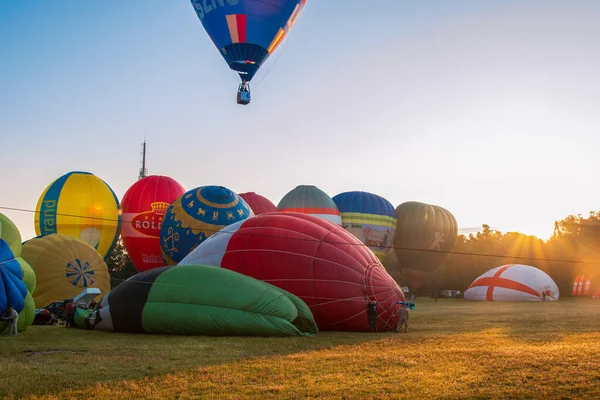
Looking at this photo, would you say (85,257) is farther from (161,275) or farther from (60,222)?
(161,275)

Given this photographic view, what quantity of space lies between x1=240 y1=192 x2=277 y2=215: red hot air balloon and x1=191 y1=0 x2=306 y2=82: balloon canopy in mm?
8580

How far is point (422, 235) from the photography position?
33531 millimetres

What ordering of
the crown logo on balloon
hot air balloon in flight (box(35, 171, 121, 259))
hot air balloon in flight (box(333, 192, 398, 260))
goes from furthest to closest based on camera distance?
hot air balloon in flight (box(333, 192, 398, 260)) < hot air balloon in flight (box(35, 171, 121, 259)) < the crown logo on balloon

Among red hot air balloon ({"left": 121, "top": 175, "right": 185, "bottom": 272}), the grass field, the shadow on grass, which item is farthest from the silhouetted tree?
the grass field

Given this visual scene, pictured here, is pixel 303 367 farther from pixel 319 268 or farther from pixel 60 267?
pixel 60 267

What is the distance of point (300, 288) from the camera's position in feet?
41.5

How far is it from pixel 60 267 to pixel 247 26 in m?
9.21

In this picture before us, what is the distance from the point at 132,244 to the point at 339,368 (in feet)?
63.1

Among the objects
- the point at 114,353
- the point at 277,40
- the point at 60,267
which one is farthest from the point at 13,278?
the point at 277,40

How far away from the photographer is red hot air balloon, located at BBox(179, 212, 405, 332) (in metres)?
12.7

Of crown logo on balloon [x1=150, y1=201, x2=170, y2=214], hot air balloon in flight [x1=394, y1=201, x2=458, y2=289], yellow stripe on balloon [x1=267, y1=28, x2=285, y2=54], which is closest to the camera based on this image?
yellow stripe on balloon [x1=267, y1=28, x2=285, y2=54]

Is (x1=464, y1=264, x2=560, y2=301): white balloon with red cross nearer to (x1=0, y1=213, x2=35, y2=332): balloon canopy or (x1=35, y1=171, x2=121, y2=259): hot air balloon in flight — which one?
(x1=35, y1=171, x2=121, y2=259): hot air balloon in flight

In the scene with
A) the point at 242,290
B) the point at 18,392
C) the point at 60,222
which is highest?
the point at 60,222

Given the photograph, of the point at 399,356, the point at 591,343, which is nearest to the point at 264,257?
the point at 399,356
